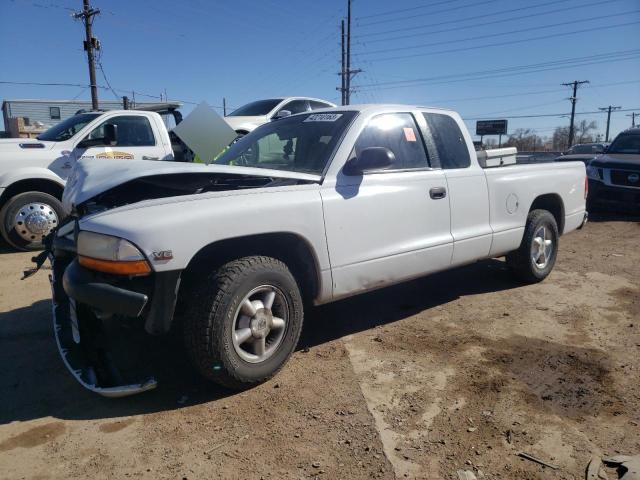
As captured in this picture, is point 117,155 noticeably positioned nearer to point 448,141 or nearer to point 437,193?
point 448,141

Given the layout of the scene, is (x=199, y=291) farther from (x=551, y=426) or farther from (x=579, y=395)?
(x=579, y=395)

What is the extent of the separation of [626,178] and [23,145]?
442 inches

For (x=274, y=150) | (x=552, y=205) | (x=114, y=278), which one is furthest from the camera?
(x=552, y=205)

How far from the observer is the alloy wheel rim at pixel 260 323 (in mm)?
2984

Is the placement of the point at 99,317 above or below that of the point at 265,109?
below

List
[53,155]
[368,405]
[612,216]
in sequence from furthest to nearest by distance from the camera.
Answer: [612,216]
[53,155]
[368,405]

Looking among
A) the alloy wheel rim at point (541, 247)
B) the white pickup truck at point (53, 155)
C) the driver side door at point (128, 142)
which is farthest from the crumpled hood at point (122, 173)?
the driver side door at point (128, 142)

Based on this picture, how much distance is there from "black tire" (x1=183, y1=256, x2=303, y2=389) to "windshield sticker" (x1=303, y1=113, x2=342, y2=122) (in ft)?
4.87

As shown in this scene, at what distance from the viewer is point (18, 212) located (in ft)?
21.8

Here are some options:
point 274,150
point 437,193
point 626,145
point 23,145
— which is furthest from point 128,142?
point 626,145

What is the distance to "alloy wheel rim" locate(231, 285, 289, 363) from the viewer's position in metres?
2.98

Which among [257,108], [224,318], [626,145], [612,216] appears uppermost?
[257,108]

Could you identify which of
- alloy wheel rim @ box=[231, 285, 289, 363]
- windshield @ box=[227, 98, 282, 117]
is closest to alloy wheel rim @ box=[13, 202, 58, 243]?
alloy wheel rim @ box=[231, 285, 289, 363]

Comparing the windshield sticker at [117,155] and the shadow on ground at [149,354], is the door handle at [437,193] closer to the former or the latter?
the shadow on ground at [149,354]
